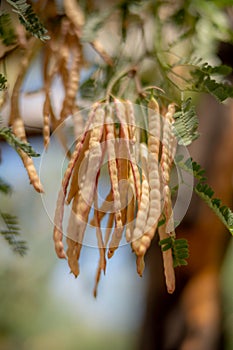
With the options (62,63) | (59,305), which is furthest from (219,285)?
(59,305)

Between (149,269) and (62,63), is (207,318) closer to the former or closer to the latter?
(149,269)

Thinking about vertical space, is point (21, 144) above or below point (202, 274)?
above

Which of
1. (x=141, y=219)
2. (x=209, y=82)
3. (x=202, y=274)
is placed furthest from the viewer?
(x=202, y=274)

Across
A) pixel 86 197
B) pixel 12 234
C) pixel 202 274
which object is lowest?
pixel 202 274

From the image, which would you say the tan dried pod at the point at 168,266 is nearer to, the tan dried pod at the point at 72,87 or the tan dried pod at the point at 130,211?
the tan dried pod at the point at 130,211

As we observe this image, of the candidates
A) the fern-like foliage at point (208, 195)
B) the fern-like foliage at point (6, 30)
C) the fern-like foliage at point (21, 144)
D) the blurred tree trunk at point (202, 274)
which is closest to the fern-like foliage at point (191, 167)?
the fern-like foliage at point (208, 195)

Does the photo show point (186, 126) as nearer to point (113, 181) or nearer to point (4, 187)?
point (113, 181)

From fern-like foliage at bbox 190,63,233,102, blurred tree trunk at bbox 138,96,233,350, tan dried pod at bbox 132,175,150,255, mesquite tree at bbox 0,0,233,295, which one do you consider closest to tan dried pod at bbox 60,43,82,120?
mesquite tree at bbox 0,0,233,295

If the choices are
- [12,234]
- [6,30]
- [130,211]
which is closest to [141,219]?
[130,211]
